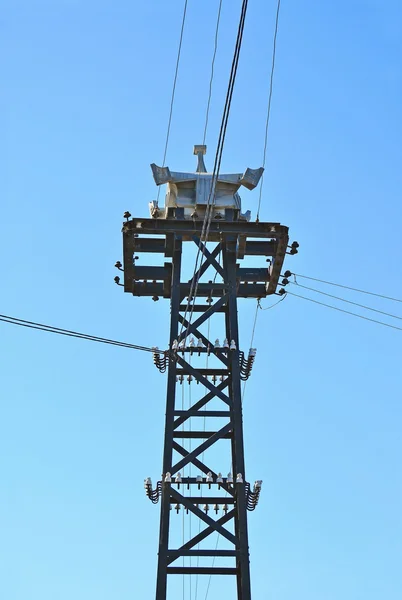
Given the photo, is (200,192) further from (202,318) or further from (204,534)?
(204,534)

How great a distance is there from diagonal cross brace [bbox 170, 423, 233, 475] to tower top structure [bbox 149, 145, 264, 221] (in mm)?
4973

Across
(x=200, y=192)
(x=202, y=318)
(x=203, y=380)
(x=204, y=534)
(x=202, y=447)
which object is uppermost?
(x=200, y=192)

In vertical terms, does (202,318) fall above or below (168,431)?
above

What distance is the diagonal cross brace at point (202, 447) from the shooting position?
21.4m

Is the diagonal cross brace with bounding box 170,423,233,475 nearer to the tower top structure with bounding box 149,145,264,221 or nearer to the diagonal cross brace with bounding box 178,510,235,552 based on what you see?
the diagonal cross brace with bounding box 178,510,235,552

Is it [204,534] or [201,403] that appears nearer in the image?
[204,534]

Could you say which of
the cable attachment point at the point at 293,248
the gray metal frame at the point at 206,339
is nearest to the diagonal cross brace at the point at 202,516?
the gray metal frame at the point at 206,339

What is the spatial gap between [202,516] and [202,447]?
1475mm

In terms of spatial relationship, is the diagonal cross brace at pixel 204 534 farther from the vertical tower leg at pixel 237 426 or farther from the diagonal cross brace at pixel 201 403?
the diagonal cross brace at pixel 201 403

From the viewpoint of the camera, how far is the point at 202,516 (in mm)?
20969

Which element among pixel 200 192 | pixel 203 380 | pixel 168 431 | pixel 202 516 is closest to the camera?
pixel 202 516

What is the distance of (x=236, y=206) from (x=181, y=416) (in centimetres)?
526

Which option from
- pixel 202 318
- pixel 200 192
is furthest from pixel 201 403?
pixel 200 192

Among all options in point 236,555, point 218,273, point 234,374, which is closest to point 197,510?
point 236,555
